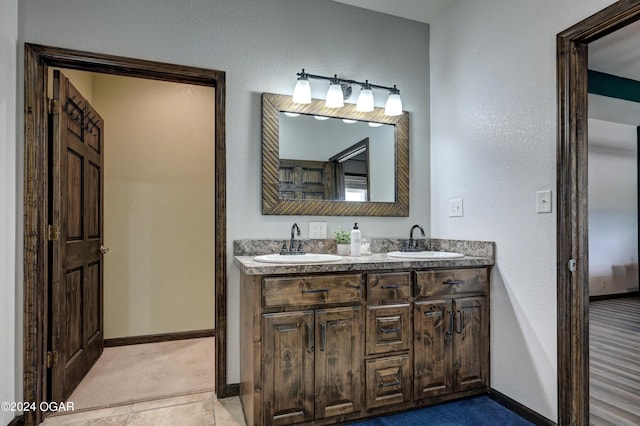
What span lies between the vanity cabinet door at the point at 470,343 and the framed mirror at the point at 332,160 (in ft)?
2.68

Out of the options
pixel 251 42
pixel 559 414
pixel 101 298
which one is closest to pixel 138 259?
pixel 101 298

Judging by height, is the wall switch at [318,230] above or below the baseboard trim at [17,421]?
above

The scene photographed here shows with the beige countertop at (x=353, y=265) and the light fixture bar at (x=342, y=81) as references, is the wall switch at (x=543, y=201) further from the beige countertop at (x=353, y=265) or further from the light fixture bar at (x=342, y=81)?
the light fixture bar at (x=342, y=81)

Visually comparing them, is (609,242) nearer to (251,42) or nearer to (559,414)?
(559,414)

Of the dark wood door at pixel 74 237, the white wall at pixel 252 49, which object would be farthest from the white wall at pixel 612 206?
the dark wood door at pixel 74 237

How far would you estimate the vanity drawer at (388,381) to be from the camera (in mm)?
1881

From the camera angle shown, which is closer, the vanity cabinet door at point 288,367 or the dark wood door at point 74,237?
the vanity cabinet door at point 288,367

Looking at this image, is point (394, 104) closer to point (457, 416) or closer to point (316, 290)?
point (316, 290)

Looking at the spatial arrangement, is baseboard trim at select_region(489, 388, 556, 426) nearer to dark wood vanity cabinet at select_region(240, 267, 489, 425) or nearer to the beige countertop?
dark wood vanity cabinet at select_region(240, 267, 489, 425)

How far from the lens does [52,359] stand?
197 cm

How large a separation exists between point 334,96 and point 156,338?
2586 millimetres

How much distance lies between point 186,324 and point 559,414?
2866 mm

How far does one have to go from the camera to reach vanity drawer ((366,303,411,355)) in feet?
6.18

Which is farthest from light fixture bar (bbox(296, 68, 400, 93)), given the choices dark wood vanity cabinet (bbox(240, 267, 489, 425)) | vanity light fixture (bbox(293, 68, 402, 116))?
dark wood vanity cabinet (bbox(240, 267, 489, 425))
